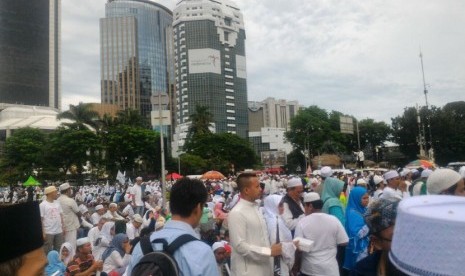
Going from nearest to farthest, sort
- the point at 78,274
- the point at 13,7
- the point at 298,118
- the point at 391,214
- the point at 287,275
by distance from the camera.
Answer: the point at 391,214, the point at 287,275, the point at 78,274, the point at 298,118, the point at 13,7

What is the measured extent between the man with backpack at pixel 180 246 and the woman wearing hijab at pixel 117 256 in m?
4.07

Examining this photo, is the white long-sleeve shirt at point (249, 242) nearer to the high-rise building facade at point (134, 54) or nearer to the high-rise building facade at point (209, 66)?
the high-rise building facade at point (209, 66)

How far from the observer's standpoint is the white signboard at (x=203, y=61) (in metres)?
131

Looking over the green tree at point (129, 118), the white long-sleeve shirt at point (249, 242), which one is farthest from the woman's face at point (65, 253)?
the green tree at point (129, 118)

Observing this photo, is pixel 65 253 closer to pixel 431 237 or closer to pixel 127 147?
pixel 431 237

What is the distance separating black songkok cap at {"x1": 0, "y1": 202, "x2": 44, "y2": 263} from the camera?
1.44 meters

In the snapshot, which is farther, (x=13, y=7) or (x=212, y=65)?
(x=212, y=65)

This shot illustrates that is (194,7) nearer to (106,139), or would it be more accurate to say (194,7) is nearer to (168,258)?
(106,139)

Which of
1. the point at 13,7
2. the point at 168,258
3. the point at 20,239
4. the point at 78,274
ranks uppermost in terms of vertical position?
the point at 13,7

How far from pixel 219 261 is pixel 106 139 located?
47.9 m

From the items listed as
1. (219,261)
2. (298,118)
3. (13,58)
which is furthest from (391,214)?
(13,58)

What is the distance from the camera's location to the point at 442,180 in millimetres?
3223

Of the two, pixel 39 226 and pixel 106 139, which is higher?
pixel 106 139

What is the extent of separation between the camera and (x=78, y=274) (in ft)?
18.7
